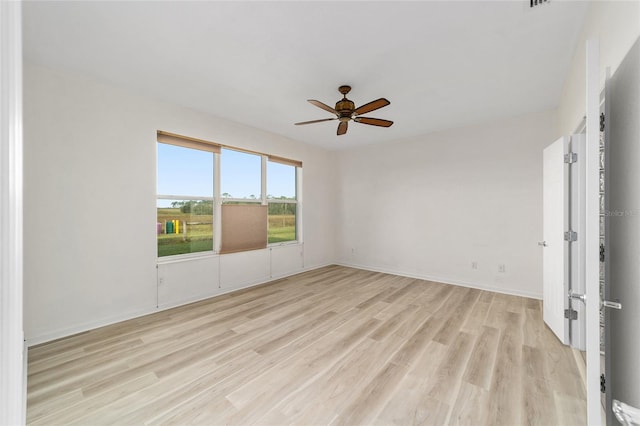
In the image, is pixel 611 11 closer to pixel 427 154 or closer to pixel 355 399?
pixel 355 399

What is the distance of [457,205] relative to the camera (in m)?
4.75

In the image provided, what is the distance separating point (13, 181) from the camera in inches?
23.7

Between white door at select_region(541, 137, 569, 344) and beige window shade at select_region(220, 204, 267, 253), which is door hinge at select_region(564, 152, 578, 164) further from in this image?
beige window shade at select_region(220, 204, 267, 253)

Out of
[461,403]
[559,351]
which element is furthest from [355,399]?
[559,351]

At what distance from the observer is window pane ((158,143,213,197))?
3691 mm

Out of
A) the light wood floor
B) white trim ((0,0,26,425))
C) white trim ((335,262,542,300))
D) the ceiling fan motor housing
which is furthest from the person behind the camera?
white trim ((335,262,542,300))

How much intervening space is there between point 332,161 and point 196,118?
3.37 metres

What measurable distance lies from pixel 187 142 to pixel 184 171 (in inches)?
16.9

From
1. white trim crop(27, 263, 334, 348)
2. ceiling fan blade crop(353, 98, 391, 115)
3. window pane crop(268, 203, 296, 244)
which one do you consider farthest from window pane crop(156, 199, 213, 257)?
ceiling fan blade crop(353, 98, 391, 115)

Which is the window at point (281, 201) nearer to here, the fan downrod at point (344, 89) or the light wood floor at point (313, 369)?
the light wood floor at point (313, 369)

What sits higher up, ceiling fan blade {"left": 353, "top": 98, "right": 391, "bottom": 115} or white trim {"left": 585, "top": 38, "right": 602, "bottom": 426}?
ceiling fan blade {"left": 353, "top": 98, "right": 391, "bottom": 115}

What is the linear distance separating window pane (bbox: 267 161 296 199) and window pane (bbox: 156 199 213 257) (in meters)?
1.30

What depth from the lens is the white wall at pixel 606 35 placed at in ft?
4.10

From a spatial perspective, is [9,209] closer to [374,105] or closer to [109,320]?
[374,105]
